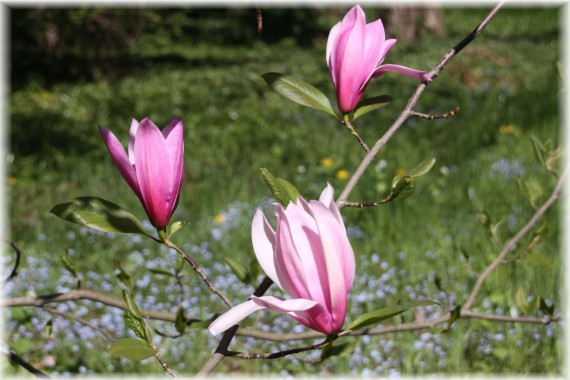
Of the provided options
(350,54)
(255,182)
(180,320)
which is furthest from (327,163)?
(350,54)

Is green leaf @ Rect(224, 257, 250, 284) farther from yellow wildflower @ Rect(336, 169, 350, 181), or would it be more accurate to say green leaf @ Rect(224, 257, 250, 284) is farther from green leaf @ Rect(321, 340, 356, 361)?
yellow wildflower @ Rect(336, 169, 350, 181)

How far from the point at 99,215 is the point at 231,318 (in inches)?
10.0

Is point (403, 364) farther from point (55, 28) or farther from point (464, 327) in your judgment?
point (55, 28)

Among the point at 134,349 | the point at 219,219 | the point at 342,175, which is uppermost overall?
the point at 134,349

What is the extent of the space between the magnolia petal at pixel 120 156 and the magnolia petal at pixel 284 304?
0.64 feet

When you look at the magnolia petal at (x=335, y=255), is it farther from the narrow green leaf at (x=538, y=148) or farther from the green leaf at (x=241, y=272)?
the narrow green leaf at (x=538, y=148)

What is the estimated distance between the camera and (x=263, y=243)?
69 cm

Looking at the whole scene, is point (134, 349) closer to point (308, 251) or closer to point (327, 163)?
point (308, 251)

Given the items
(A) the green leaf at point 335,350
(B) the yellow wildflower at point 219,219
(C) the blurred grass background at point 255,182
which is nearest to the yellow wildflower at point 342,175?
(C) the blurred grass background at point 255,182

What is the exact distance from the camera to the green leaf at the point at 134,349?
0.76m

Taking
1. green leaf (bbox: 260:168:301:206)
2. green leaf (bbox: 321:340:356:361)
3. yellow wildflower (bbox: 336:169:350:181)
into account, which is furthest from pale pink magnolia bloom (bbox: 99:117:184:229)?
yellow wildflower (bbox: 336:169:350:181)

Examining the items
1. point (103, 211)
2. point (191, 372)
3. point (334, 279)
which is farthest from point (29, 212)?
point (334, 279)

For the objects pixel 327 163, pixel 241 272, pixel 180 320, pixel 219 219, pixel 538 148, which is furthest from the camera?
pixel 327 163

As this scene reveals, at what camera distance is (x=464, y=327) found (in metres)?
2.27
